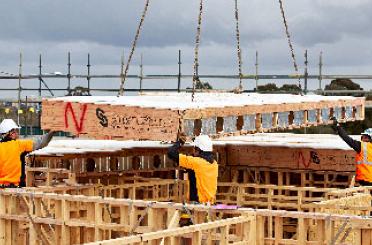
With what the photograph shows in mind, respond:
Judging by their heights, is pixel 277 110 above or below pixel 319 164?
above

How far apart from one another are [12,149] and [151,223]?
3935mm

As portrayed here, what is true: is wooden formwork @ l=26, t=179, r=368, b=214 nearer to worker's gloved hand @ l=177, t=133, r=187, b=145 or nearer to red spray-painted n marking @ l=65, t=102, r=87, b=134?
red spray-painted n marking @ l=65, t=102, r=87, b=134

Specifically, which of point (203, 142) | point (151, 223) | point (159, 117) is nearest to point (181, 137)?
point (159, 117)

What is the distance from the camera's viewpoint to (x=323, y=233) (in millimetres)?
11977

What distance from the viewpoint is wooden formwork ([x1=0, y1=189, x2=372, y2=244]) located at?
11.6 meters

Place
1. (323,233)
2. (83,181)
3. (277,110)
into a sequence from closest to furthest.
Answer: (323,233) < (277,110) < (83,181)

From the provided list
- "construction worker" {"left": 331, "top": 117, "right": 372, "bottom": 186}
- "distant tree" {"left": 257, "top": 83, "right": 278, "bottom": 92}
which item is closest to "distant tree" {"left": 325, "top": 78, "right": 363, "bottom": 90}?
"distant tree" {"left": 257, "top": 83, "right": 278, "bottom": 92}

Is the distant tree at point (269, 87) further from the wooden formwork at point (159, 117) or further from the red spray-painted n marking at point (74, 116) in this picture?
the red spray-painted n marking at point (74, 116)

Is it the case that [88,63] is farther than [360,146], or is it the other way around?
[88,63]

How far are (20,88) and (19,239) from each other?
25265 mm

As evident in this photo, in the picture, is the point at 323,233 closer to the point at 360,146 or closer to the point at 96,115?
the point at 96,115

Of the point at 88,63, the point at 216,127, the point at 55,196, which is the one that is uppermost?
the point at 88,63

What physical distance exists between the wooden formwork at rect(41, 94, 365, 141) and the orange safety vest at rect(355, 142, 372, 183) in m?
1.72

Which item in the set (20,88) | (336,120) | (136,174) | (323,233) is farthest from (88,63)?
(323,233)
